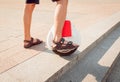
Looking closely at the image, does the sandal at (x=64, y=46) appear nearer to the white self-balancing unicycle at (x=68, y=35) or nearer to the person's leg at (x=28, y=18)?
the white self-balancing unicycle at (x=68, y=35)

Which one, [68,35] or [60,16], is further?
[68,35]

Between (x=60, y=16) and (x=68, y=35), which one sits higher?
(x=60, y=16)

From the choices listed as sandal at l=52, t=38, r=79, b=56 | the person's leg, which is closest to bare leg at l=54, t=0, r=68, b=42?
sandal at l=52, t=38, r=79, b=56

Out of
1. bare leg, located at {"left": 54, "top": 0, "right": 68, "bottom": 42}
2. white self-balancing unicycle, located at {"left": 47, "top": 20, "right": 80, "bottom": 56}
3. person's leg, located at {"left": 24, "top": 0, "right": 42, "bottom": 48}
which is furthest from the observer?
person's leg, located at {"left": 24, "top": 0, "right": 42, "bottom": 48}

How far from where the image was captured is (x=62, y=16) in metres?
2.97

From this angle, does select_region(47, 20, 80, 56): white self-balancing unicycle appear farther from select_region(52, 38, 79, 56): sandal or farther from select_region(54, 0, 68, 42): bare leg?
select_region(54, 0, 68, 42): bare leg

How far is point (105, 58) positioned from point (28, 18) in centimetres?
124

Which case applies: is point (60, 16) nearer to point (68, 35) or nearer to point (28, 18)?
point (68, 35)

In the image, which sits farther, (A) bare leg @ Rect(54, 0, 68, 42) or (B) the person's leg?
(B) the person's leg

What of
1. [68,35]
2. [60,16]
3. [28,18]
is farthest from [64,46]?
[28,18]

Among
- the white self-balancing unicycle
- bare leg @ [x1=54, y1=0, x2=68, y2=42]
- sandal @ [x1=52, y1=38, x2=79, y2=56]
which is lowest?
sandal @ [x1=52, y1=38, x2=79, y2=56]

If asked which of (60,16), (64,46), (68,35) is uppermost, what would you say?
(60,16)

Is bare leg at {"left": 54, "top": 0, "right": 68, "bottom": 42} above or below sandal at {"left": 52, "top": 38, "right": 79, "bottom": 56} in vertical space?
above

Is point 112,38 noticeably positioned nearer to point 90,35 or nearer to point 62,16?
point 90,35
